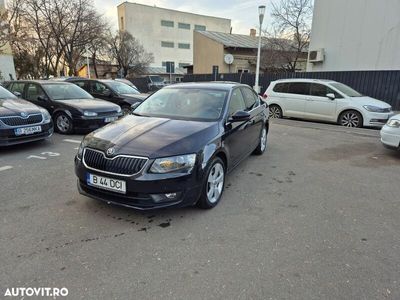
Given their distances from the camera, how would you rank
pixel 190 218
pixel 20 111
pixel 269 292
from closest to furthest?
pixel 269 292
pixel 190 218
pixel 20 111

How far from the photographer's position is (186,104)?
14.2 ft

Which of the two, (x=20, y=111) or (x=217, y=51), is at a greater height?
(x=217, y=51)

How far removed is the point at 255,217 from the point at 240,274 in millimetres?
1074

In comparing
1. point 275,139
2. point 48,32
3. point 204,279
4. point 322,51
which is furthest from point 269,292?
point 48,32

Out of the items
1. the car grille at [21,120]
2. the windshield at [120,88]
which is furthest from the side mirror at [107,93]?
the car grille at [21,120]

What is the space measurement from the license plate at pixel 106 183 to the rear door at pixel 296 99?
8930mm

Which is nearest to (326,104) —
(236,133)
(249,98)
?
(249,98)

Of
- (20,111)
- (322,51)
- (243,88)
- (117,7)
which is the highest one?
(117,7)

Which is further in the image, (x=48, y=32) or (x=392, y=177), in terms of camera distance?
(x=48, y=32)

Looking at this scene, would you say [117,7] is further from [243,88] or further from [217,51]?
[243,88]

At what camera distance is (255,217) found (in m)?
3.42

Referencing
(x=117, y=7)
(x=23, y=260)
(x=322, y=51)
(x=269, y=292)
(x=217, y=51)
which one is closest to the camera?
(x=269, y=292)

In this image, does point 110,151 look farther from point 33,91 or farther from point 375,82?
point 375,82

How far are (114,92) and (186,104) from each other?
7.25 metres
